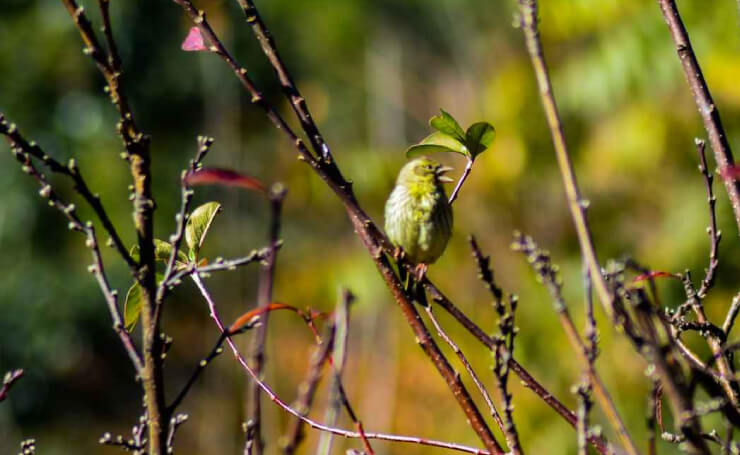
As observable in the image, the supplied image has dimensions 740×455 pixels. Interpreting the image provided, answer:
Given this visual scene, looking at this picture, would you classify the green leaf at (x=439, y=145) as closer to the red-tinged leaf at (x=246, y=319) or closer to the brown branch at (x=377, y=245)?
the brown branch at (x=377, y=245)

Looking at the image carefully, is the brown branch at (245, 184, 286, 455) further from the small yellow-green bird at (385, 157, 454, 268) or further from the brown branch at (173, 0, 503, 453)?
the small yellow-green bird at (385, 157, 454, 268)

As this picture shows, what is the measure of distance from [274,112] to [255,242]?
9468 millimetres

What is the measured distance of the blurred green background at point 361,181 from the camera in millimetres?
6727

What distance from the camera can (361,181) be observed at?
6852mm

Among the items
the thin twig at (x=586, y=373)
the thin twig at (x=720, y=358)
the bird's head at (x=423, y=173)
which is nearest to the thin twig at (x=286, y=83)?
the thin twig at (x=586, y=373)

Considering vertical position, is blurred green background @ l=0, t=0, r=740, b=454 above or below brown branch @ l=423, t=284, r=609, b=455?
above

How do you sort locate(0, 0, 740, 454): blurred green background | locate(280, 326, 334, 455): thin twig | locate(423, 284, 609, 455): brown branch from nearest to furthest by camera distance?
locate(280, 326, 334, 455): thin twig
locate(423, 284, 609, 455): brown branch
locate(0, 0, 740, 454): blurred green background

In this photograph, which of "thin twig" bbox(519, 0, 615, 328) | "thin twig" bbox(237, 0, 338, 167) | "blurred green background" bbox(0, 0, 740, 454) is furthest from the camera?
"blurred green background" bbox(0, 0, 740, 454)

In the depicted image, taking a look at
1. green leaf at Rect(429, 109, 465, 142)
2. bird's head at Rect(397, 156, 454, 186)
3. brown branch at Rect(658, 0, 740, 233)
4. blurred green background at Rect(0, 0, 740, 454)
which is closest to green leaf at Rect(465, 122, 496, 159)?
green leaf at Rect(429, 109, 465, 142)

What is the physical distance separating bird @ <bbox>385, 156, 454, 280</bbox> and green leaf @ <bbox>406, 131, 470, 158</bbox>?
71cm

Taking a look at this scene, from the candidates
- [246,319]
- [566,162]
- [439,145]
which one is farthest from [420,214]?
[566,162]

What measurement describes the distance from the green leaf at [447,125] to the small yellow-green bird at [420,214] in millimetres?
757

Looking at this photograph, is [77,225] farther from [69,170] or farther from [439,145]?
[439,145]

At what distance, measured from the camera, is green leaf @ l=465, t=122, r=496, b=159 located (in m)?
1.64
